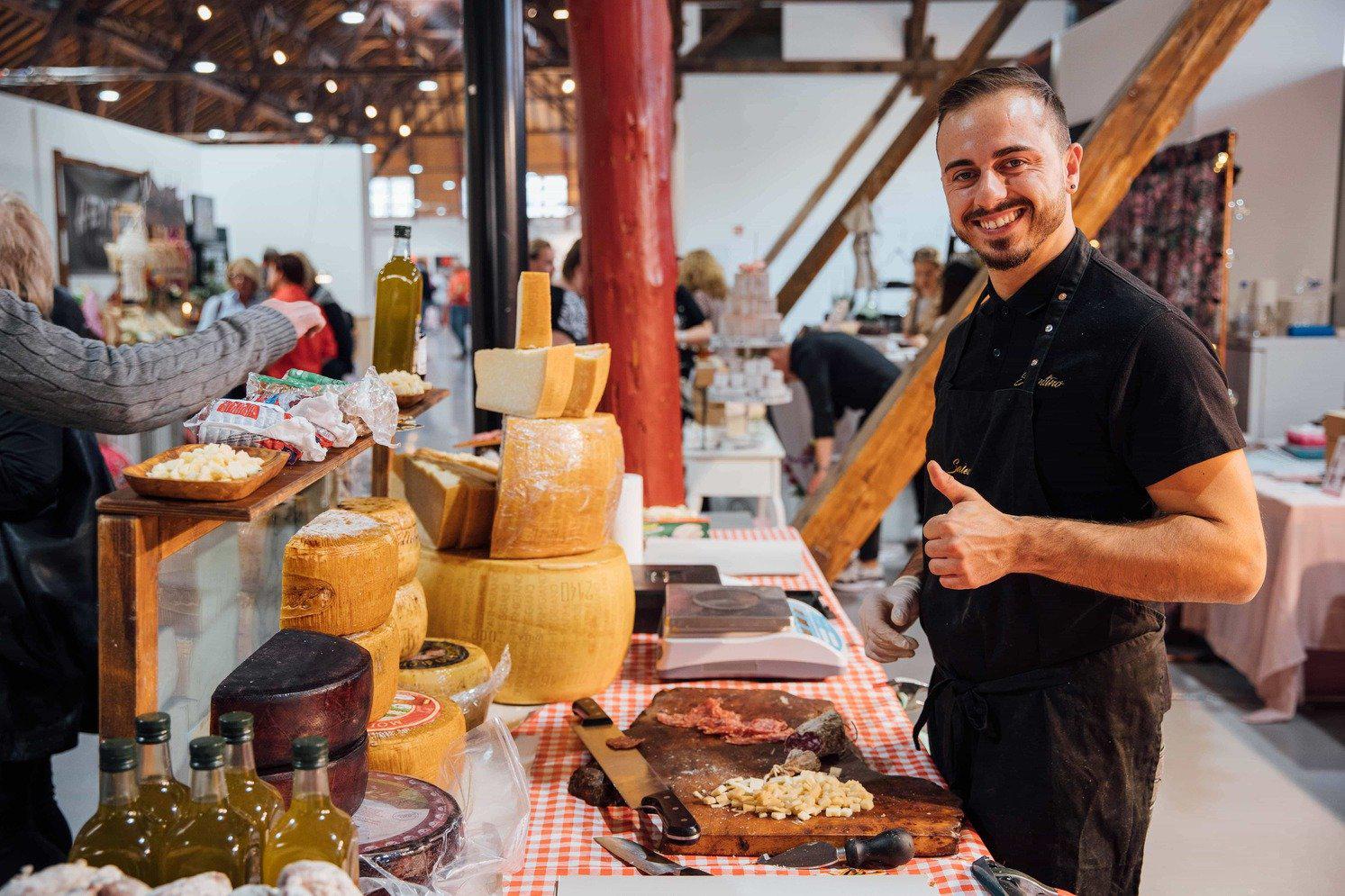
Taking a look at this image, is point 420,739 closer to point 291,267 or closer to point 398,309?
point 398,309

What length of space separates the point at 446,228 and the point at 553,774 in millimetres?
22719

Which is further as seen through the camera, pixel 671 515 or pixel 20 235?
pixel 671 515

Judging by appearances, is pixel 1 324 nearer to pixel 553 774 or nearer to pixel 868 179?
pixel 553 774

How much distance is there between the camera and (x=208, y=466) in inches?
45.2

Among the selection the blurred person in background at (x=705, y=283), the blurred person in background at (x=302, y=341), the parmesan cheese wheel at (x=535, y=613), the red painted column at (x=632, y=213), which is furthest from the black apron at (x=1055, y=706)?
the blurred person in background at (x=705, y=283)

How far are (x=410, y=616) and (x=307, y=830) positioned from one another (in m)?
0.79

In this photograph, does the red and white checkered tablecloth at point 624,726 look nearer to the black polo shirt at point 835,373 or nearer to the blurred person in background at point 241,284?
the black polo shirt at point 835,373

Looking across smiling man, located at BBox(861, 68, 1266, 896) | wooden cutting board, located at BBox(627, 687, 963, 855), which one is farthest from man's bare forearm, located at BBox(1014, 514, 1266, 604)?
wooden cutting board, located at BBox(627, 687, 963, 855)

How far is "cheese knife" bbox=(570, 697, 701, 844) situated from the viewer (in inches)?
55.5

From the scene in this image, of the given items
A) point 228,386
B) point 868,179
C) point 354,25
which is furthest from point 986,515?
point 354,25

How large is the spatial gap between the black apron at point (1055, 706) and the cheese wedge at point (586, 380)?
0.68 m

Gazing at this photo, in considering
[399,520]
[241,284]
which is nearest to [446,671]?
[399,520]

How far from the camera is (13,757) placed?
2.24 m

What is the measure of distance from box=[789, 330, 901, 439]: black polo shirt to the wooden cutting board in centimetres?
429
